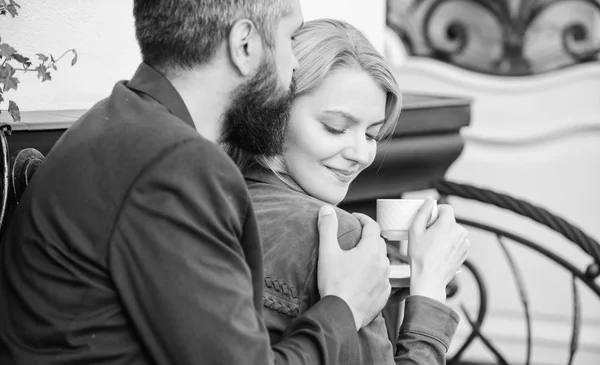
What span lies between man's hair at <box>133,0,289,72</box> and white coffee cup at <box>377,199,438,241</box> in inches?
18.8

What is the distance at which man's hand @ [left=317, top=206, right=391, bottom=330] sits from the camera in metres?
1.47

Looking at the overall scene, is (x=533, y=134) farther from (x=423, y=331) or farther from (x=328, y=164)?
(x=423, y=331)

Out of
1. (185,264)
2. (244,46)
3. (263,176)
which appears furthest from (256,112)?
(185,264)

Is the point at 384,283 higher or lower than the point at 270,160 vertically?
lower

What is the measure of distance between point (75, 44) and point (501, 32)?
301 cm

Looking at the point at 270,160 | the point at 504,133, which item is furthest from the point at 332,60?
the point at 504,133

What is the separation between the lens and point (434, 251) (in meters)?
1.69

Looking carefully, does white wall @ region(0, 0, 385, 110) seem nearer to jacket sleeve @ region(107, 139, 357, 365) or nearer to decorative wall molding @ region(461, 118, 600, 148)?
jacket sleeve @ region(107, 139, 357, 365)

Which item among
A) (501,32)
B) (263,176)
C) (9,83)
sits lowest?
(501,32)

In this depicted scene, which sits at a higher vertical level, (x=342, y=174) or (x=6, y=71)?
(x=6, y=71)

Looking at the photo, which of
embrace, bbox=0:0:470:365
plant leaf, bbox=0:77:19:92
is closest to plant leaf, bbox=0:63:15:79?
plant leaf, bbox=0:77:19:92

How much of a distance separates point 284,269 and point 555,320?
362 centimetres

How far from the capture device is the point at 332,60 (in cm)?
177

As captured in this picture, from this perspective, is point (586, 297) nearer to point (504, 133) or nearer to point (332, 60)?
point (504, 133)
